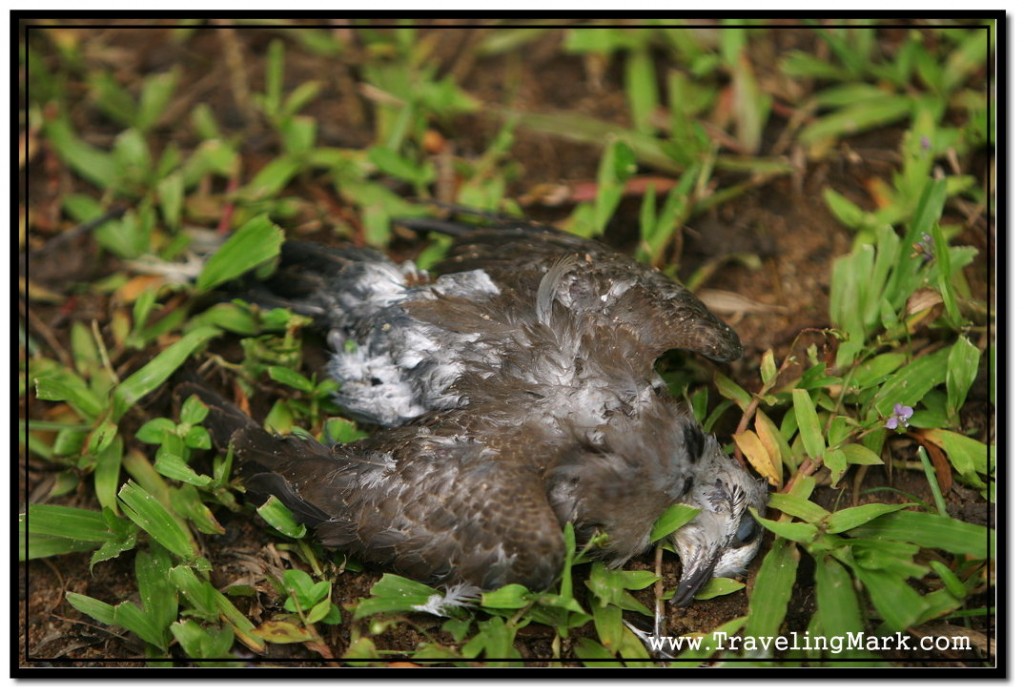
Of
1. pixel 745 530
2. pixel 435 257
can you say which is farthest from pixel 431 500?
pixel 435 257

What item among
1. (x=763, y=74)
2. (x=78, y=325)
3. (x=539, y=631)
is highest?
(x=763, y=74)

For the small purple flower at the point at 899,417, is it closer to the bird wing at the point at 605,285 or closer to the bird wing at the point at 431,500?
the bird wing at the point at 605,285

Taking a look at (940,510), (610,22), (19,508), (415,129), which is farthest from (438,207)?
(940,510)

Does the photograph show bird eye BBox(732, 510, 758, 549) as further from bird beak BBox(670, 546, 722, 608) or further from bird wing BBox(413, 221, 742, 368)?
bird wing BBox(413, 221, 742, 368)

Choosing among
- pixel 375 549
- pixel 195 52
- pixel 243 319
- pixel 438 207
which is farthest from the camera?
pixel 195 52

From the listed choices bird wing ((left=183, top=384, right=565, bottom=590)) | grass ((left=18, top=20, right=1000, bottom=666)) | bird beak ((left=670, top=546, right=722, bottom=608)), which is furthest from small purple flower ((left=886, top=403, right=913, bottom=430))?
bird wing ((left=183, top=384, right=565, bottom=590))

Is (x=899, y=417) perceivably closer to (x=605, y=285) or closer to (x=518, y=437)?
(x=605, y=285)

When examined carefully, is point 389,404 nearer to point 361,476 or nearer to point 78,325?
point 361,476
